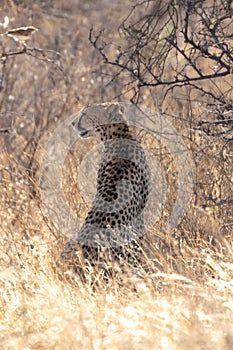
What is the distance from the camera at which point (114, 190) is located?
15.0 feet

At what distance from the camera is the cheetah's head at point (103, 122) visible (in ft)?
16.5

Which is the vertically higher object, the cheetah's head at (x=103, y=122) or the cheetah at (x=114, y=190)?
the cheetah's head at (x=103, y=122)

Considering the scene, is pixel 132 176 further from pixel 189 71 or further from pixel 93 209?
pixel 189 71

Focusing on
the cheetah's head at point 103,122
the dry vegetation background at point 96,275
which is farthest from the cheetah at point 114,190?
the dry vegetation background at point 96,275

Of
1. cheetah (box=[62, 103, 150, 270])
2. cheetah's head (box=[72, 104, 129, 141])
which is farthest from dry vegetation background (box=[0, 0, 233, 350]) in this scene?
cheetah's head (box=[72, 104, 129, 141])

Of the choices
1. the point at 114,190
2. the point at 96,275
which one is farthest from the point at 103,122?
the point at 96,275

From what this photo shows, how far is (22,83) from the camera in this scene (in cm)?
856

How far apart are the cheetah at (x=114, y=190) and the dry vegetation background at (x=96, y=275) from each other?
0.16 metres

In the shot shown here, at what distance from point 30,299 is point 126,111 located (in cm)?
227

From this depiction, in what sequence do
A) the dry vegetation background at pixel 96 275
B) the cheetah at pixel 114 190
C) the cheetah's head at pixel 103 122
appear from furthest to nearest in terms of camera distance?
the cheetah's head at pixel 103 122
the cheetah at pixel 114 190
the dry vegetation background at pixel 96 275

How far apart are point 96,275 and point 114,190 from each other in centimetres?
100

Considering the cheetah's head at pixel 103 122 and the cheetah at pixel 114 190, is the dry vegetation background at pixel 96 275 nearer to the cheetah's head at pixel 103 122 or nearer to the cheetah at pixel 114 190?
the cheetah at pixel 114 190

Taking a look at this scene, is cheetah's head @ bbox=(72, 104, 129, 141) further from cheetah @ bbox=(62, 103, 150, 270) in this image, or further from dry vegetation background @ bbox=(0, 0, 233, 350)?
dry vegetation background @ bbox=(0, 0, 233, 350)

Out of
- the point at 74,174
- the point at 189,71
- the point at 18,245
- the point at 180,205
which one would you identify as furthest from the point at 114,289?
the point at 189,71
